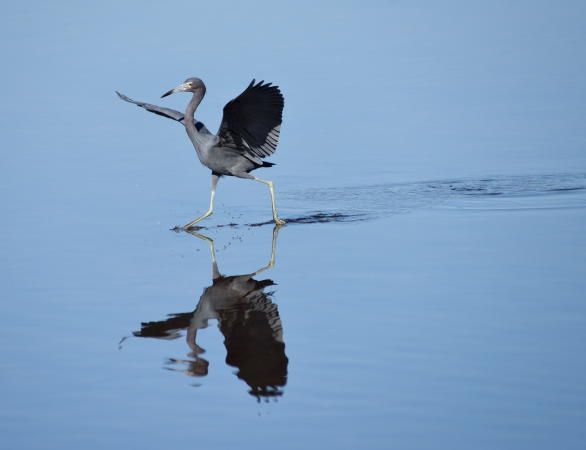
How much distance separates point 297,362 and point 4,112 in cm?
1022

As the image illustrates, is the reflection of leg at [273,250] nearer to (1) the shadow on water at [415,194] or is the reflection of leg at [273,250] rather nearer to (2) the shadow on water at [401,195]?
(2) the shadow on water at [401,195]

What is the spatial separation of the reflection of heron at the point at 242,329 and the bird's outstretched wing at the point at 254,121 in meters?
1.95

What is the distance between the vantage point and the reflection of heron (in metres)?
6.62

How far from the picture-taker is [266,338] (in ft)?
23.7

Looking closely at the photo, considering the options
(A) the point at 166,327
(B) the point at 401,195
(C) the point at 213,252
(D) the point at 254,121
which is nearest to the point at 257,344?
(A) the point at 166,327

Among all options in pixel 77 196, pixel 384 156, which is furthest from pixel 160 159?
pixel 384 156

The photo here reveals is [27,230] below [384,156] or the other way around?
below

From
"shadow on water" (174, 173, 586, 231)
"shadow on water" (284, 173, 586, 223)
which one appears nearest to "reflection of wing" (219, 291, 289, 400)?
"shadow on water" (174, 173, 586, 231)

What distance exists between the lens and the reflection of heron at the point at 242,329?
6621 mm

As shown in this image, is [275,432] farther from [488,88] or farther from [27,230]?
[488,88]

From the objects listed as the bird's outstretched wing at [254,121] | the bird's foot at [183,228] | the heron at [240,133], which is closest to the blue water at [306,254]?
the bird's foot at [183,228]

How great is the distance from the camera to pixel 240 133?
10766mm

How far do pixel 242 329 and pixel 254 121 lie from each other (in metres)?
3.65

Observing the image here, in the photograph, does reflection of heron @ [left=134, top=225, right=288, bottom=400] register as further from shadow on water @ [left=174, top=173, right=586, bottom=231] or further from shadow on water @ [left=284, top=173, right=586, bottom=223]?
shadow on water @ [left=284, top=173, right=586, bottom=223]
